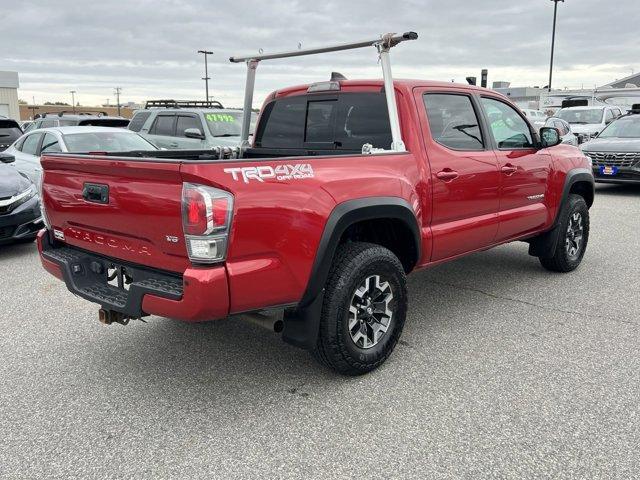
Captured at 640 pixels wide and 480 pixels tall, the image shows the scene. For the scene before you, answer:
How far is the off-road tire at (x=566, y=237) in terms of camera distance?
216 inches

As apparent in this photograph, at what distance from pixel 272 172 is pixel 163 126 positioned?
10.2 metres

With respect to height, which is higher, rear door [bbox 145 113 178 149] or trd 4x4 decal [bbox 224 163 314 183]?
rear door [bbox 145 113 178 149]

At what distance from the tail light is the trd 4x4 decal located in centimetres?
13

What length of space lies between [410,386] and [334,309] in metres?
0.69

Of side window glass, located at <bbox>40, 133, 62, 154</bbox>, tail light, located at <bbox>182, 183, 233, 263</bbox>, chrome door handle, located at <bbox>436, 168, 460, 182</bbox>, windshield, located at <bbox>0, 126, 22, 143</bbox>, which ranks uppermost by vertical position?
windshield, located at <bbox>0, 126, 22, 143</bbox>

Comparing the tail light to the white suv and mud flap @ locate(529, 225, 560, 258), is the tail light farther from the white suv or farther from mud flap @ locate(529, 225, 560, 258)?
the white suv

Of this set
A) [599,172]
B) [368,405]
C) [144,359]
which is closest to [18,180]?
[144,359]

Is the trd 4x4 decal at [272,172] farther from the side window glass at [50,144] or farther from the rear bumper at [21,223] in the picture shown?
the side window glass at [50,144]

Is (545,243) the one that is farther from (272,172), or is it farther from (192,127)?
(192,127)

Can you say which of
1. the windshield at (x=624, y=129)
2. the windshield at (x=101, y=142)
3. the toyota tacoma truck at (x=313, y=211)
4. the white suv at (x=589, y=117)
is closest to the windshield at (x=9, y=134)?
the windshield at (x=101, y=142)

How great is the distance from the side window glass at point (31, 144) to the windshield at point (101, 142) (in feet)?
3.10

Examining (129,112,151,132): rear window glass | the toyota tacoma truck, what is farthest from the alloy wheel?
(129,112,151,132): rear window glass

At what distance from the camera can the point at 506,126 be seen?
4883 millimetres

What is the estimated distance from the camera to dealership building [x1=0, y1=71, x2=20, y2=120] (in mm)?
49606
